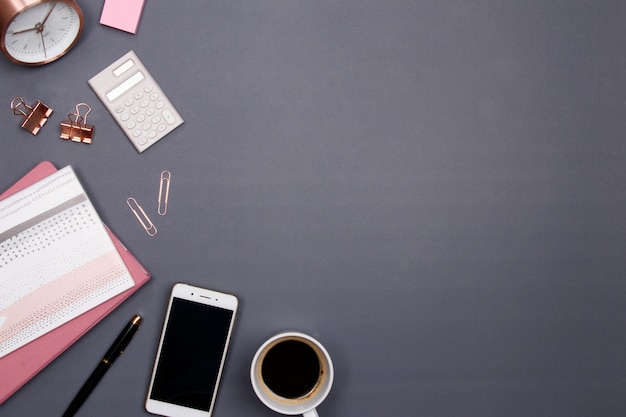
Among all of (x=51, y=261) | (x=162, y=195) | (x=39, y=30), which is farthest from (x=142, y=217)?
(x=39, y=30)

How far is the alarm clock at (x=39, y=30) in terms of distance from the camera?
83 centimetres

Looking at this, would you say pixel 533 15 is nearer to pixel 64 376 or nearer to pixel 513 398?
pixel 513 398

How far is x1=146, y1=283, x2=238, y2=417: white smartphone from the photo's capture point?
2.96 ft

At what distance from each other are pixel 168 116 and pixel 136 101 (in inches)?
2.1

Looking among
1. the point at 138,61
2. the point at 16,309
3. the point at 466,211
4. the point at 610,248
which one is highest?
the point at 138,61

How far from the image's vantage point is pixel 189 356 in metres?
0.90

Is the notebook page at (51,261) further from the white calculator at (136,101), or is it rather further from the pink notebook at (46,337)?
the white calculator at (136,101)

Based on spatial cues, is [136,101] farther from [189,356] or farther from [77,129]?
[189,356]

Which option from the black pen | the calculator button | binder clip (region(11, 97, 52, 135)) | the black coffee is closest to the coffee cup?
the black coffee

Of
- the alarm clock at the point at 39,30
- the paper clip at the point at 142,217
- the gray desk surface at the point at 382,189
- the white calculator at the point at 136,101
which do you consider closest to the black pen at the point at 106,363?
the gray desk surface at the point at 382,189

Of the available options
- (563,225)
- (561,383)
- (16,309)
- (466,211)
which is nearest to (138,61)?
(16,309)

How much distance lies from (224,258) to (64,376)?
0.29m

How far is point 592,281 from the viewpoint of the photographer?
0.97 metres

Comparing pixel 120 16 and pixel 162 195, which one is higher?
pixel 120 16
